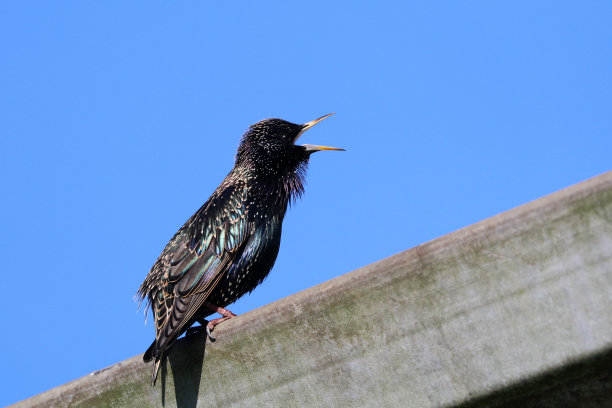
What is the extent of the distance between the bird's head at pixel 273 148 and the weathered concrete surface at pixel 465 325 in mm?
2563

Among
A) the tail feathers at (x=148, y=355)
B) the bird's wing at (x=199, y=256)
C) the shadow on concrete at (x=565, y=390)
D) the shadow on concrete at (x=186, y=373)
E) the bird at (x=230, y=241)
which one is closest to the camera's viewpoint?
the shadow on concrete at (x=565, y=390)

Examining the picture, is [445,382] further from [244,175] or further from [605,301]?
[244,175]

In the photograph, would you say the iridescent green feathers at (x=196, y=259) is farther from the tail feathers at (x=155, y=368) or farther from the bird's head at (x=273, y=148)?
the tail feathers at (x=155, y=368)

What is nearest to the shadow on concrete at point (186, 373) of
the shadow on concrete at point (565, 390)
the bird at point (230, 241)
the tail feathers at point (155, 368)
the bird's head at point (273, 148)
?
the tail feathers at point (155, 368)

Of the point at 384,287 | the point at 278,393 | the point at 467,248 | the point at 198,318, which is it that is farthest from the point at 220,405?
the point at 198,318

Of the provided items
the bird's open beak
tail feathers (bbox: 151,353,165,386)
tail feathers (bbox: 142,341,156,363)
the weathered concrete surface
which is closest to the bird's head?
the bird's open beak

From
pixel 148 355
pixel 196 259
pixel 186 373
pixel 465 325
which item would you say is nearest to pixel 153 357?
pixel 148 355

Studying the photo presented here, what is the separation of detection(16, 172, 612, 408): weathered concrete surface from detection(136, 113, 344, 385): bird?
111cm

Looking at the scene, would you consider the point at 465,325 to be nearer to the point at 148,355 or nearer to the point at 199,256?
the point at 148,355

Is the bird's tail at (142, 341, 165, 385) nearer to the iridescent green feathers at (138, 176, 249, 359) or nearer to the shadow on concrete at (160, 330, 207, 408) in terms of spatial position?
the shadow on concrete at (160, 330, 207, 408)

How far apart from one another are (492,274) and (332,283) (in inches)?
21.4

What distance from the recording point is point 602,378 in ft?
7.25

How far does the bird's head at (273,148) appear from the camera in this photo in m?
5.12

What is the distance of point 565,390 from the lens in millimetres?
2252
